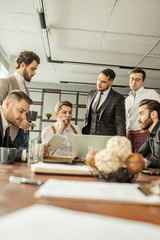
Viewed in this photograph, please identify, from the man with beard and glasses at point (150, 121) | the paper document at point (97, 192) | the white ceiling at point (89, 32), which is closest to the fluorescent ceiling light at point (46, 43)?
the white ceiling at point (89, 32)

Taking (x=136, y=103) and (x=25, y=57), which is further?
(x=136, y=103)

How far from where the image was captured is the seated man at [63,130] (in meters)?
2.58

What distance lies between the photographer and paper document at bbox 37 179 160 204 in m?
0.59

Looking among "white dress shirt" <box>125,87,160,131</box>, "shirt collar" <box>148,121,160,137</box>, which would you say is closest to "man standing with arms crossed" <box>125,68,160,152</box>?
"white dress shirt" <box>125,87,160,131</box>

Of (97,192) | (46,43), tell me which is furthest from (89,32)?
(97,192)

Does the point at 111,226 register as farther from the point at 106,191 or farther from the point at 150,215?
the point at 106,191

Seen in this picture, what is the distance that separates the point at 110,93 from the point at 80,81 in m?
4.07

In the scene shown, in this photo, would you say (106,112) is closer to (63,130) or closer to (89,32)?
(63,130)

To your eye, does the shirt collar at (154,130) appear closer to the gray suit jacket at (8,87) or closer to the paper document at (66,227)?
the gray suit jacket at (8,87)

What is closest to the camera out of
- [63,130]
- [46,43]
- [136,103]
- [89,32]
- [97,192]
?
[97,192]

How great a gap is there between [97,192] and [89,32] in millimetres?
3381

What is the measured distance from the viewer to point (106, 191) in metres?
0.65

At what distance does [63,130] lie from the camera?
8.82ft

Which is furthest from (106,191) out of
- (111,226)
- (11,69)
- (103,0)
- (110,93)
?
(11,69)
